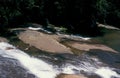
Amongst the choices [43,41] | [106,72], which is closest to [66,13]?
[43,41]

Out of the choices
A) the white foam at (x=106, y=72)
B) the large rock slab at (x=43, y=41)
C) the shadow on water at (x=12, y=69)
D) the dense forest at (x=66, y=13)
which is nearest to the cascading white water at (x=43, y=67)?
the white foam at (x=106, y=72)

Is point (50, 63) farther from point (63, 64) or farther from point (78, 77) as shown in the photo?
point (78, 77)

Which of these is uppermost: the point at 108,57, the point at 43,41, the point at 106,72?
the point at 43,41

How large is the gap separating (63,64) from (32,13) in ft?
45.0

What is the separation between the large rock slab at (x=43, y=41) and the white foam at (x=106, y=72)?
149 inches

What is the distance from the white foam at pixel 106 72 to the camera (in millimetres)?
19941

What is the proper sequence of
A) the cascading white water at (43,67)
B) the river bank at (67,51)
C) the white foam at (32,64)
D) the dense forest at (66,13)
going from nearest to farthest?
the white foam at (32,64)
the cascading white water at (43,67)
the river bank at (67,51)
the dense forest at (66,13)

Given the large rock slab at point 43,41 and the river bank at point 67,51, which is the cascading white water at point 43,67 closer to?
the river bank at point 67,51

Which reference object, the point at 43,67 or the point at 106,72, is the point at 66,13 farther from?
the point at 43,67

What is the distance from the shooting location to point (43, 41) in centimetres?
2480

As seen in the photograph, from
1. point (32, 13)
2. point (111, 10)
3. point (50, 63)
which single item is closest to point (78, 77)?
point (50, 63)

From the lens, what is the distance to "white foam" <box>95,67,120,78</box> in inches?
785

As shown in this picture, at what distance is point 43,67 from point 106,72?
4.39 metres

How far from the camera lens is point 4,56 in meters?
19.9
